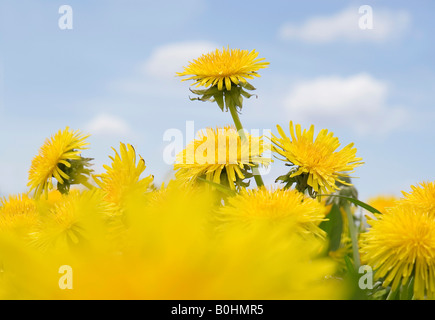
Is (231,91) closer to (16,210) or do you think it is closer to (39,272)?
(16,210)

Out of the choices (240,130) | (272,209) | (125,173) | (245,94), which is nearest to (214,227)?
(272,209)

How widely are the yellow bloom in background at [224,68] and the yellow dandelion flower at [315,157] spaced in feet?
0.57

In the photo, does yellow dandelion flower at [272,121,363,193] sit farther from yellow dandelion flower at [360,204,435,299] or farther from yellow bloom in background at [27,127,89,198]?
yellow bloom in background at [27,127,89,198]

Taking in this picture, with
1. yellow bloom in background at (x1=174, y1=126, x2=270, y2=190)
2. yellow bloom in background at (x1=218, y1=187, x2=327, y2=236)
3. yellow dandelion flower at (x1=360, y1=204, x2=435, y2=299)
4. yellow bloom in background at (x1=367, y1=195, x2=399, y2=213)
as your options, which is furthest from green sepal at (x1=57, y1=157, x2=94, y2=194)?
yellow bloom in background at (x1=367, y1=195, x2=399, y2=213)

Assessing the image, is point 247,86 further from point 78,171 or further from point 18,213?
point 18,213

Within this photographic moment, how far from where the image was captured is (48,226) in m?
0.74

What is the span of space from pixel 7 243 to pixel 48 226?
0.46 meters

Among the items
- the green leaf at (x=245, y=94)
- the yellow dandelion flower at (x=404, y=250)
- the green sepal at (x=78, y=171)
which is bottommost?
the yellow dandelion flower at (x=404, y=250)

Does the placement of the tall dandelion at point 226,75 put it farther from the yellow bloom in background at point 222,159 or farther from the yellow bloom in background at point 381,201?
the yellow bloom in background at point 381,201

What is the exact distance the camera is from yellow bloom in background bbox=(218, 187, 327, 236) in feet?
2.29

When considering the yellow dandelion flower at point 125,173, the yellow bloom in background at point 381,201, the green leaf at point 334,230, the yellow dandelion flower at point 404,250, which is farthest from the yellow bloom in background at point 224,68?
the yellow bloom in background at point 381,201

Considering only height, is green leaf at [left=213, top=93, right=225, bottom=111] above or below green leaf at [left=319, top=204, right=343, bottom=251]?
above

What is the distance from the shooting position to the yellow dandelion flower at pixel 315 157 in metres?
0.99
